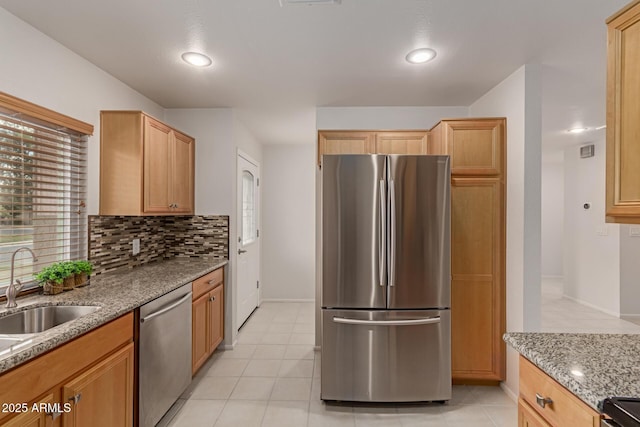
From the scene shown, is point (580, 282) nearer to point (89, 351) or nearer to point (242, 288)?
point (242, 288)

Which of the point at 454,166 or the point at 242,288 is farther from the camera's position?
the point at 242,288

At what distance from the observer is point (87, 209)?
8.19ft

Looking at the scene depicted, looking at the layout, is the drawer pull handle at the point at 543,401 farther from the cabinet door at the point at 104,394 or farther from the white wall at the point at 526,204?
the cabinet door at the point at 104,394

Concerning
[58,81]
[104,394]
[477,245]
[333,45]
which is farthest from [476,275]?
[58,81]

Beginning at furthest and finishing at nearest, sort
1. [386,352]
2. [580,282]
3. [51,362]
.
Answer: [580,282], [386,352], [51,362]

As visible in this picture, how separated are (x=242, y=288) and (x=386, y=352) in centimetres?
237

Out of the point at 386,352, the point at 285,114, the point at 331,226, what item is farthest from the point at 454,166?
the point at 285,114


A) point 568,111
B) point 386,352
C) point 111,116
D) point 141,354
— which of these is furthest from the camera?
point 568,111

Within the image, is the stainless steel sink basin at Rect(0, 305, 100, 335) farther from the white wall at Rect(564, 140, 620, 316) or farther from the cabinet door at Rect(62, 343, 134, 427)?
the white wall at Rect(564, 140, 620, 316)

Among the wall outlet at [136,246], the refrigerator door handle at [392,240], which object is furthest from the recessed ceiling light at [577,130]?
the wall outlet at [136,246]

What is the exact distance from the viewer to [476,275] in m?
2.77

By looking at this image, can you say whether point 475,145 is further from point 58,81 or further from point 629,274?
point 629,274

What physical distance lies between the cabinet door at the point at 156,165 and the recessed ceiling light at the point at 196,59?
56cm

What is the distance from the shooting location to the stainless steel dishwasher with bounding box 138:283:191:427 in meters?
1.99
